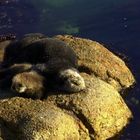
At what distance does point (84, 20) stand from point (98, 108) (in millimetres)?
7904

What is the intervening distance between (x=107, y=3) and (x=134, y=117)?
28.8 feet

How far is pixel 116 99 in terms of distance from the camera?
12.9 m

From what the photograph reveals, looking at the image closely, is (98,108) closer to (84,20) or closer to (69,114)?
(69,114)

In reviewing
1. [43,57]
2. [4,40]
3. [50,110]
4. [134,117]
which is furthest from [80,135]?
[4,40]

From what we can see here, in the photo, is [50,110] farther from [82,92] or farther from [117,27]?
[117,27]

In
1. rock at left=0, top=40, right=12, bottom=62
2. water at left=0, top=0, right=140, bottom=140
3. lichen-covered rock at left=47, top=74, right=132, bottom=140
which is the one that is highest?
lichen-covered rock at left=47, top=74, right=132, bottom=140

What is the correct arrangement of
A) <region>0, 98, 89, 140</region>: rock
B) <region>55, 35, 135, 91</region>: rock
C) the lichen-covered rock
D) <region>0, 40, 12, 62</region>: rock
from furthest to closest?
<region>0, 40, 12, 62</region>: rock → <region>55, 35, 135, 91</region>: rock → the lichen-covered rock → <region>0, 98, 89, 140</region>: rock

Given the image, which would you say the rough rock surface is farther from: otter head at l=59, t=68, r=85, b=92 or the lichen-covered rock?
otter head at l=59, t=68, r=85, b=92

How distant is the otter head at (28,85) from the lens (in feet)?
40.7

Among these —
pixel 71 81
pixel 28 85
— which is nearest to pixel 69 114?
pixel 71 81

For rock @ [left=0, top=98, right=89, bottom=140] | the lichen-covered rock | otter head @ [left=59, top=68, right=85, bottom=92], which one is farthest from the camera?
otter head @ [left=59, top=68, right=85, bottom=92]

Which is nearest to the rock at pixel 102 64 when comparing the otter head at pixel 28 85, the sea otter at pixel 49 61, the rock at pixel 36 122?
the sea otter at pixel 49 61

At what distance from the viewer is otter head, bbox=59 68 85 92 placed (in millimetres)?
12562

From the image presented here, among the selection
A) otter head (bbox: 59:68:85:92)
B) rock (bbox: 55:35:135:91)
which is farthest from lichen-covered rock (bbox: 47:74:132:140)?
rock (bbox: 55:35:135:91)
